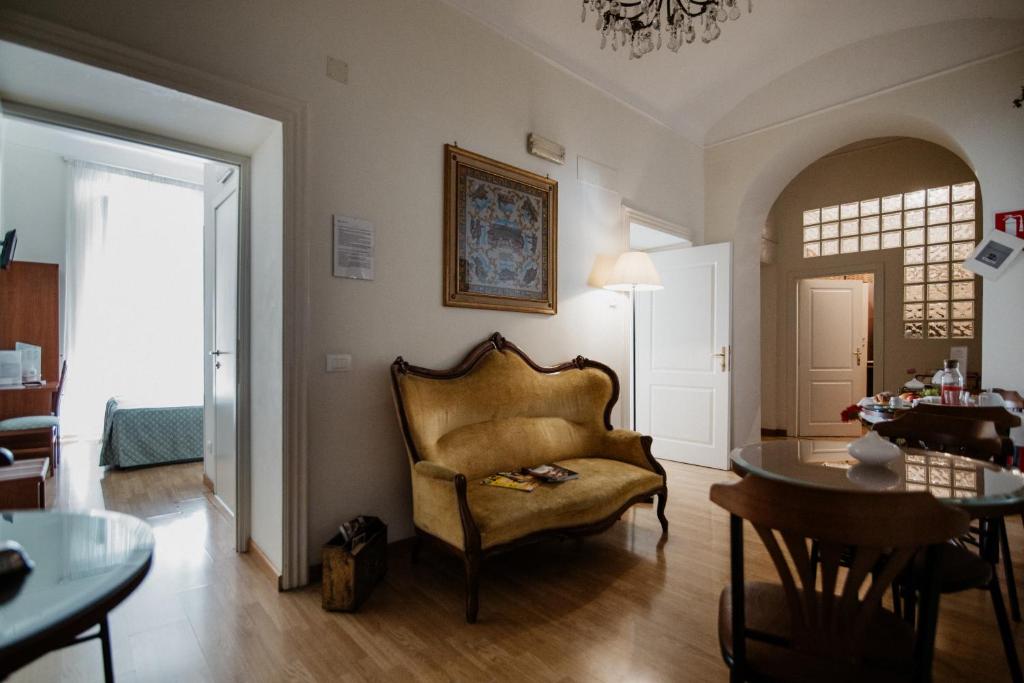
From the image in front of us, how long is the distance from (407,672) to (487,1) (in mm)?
3538

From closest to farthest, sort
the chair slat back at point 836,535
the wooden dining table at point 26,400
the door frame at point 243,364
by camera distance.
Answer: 1. the chair slat back at point 836,535
2. the door frame at point 243,364
3. the wooden dining table at point 26,400

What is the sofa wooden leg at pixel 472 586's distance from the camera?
82.2 inches

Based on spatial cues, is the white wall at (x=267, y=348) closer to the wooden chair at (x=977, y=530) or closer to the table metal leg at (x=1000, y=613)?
the wooden chair at (x=977, y=530)

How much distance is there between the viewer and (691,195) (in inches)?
198

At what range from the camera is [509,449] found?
114 inches

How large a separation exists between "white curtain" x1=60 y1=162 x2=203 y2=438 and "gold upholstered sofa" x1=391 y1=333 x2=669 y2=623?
507 cm

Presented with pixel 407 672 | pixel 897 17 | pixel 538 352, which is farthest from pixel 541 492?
pixel 897 17

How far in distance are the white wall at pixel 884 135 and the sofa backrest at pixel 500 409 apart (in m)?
2.04

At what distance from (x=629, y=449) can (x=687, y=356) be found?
1.91m

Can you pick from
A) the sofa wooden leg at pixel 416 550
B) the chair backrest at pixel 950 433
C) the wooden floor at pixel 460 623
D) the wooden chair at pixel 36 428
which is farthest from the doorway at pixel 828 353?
the wooden chair at pixel 36 428

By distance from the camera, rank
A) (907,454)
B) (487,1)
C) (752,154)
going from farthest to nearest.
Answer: (752,154)
(487,1)
(907,454)

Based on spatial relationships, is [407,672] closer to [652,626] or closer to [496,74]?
[652,626]

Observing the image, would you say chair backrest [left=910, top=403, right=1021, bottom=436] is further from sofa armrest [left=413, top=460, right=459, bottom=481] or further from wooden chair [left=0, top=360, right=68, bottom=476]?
wooden chair [left=0, top=360, right=68, bottom=476]

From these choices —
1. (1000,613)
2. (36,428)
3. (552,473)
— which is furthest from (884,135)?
(36,428)
